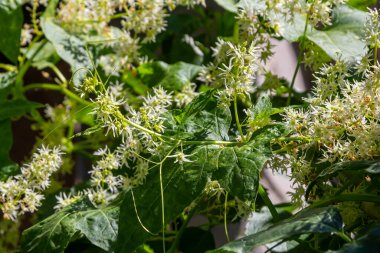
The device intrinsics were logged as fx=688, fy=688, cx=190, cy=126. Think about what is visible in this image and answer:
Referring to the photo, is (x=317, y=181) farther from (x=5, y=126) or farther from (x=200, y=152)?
(x=5, y=126)

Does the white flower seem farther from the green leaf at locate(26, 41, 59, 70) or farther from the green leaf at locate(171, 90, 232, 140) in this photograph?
the green leaf at locate(26, 41, 59, 70)

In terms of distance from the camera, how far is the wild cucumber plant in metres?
0.69

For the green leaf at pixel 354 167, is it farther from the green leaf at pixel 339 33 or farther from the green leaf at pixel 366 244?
the green leaf at pixel 339 33

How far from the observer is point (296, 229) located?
23.4 inches

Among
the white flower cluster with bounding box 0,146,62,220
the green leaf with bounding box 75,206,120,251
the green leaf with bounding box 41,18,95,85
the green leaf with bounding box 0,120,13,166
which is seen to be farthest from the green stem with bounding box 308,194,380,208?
the green leaf with bounding box 0,120,13,166

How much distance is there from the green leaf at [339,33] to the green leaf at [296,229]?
0.33 meters

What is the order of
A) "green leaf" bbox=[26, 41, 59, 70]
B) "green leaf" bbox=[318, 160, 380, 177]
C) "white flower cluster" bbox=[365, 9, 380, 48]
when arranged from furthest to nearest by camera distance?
"green leaf" bbox=[26, 41, 59, 70] → "white flower cluster" bbox=[365, 9, 380, 48] → "green leaf" bbox=[318, 160, 380, 177]

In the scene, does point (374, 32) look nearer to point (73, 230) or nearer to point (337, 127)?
point (337, 127)

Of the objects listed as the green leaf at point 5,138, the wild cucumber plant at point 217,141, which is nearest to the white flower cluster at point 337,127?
the wild cucumber plant at point 217,141

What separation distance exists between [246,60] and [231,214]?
292mm

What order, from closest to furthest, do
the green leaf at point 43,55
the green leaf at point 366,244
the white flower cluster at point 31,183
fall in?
the green leaf at point 366,244 → the white flower cluster at point 31,183 → the green leaf at point 43,55

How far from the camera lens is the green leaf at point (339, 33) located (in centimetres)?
93

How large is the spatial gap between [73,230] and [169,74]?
0.36 metres

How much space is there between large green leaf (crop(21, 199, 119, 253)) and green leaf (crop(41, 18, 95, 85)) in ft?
0.98
